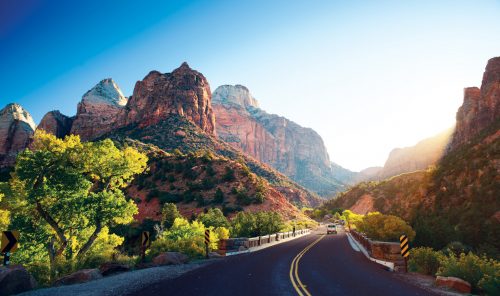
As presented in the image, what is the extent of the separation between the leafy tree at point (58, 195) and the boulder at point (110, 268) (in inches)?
221

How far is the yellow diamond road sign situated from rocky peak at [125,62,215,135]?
112 m

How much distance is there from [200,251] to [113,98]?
178 meters

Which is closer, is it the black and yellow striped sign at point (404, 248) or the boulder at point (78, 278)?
the boulder at point (78, 278)

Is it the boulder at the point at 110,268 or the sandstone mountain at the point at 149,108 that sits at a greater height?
the sandstone mountain at the point at 149,108

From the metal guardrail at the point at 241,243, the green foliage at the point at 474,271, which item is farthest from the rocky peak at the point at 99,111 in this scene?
the green foliage at the point at 474,271

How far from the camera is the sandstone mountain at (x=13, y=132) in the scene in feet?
424

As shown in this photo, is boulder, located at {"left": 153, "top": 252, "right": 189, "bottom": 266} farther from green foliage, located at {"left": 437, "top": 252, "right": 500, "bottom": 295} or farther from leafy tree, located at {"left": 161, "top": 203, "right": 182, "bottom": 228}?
leafy tree, located at {"left": 161, "top": 203, "right": 182, "bottom": 228}

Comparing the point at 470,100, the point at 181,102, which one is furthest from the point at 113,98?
the point at 470,100

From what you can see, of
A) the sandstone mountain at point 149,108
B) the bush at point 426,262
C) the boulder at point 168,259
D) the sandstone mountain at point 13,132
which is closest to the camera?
the bush at point 426,262

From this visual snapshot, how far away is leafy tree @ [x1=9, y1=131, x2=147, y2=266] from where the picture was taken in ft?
60.0

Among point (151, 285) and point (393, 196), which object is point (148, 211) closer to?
point (151, 285)

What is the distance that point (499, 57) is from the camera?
81.1m

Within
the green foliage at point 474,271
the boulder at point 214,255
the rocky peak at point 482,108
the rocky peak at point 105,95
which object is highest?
the rocky peak at point 105,95

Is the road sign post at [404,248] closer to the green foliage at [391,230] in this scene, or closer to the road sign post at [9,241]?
the green foliage at [391,230]
